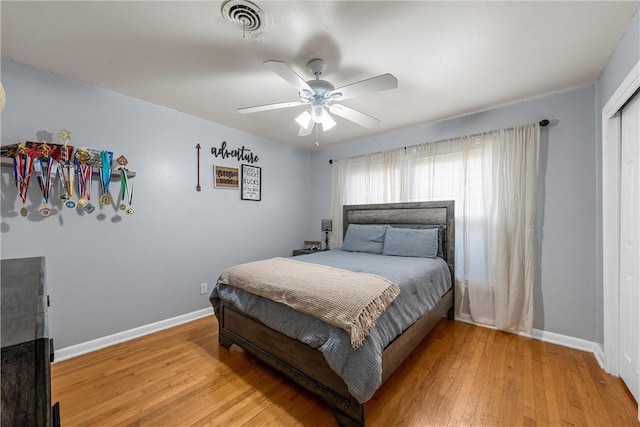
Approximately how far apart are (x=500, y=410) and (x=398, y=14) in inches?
97.6

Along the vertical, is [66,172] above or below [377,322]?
above

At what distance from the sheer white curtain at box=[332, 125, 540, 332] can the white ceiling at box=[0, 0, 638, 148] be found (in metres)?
0.56

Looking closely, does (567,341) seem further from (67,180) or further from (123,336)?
(67,180)

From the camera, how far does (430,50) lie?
1.87m

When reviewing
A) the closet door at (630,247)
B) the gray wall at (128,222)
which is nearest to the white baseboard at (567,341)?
the closet door at (630,247)

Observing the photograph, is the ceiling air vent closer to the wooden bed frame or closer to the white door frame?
the wooden bed frame

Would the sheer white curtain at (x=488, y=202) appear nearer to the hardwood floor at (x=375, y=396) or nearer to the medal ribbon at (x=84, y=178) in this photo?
the hardwood floor at (x=375, y=396)

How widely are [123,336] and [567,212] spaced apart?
435 centimetres

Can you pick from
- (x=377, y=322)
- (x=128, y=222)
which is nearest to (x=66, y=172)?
(x=128, y=222)

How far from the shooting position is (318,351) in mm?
1637

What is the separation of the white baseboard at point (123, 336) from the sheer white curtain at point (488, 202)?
9.55 feet

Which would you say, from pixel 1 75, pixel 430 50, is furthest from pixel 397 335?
pixel 1 75

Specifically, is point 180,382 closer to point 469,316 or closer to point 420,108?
point 469,316

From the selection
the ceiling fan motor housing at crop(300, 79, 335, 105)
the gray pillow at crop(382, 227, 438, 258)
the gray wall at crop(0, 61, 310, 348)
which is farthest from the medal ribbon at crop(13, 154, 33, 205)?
the gray pillow at crop(382, 227, 438, 258)
